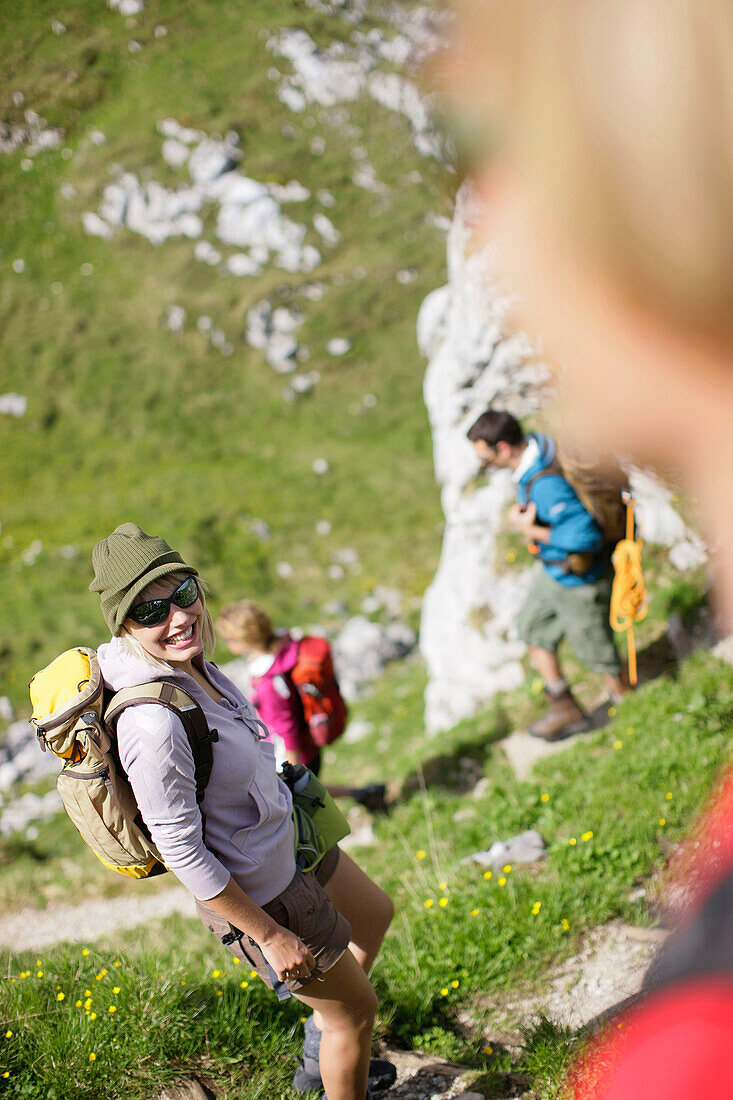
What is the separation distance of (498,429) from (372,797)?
161 inches

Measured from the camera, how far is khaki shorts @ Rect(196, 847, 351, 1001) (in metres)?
2.89

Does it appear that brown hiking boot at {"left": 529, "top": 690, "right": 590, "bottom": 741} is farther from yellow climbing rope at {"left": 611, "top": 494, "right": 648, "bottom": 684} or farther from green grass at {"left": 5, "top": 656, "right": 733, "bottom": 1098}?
yellow climbing rope at {"left": 611, "top": 494, "right": 648, "bottom": 684}

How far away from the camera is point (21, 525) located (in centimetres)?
1873

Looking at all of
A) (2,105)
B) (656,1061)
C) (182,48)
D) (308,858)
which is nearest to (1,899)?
(308,858)

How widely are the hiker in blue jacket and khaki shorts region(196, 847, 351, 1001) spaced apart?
3.76 metres

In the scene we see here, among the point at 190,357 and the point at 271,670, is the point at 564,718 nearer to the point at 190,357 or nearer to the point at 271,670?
the point at 271,670

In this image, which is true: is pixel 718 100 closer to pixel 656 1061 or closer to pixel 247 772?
pixel 656 1061

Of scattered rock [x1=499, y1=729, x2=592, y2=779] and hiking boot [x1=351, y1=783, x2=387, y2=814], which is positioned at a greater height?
scattered rock [x1=499, y1=729, x2=592, y2=779]

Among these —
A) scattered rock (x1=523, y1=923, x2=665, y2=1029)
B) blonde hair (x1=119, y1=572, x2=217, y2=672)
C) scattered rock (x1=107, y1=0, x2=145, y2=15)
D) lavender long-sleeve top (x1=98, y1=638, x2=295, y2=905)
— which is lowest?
scattered rock (x1=107, y1=0, x2=145, y2=15)

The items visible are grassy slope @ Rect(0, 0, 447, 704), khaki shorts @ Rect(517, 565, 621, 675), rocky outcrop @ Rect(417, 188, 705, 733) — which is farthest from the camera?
grassy slope @ Rect(0, 0, 447, 704)

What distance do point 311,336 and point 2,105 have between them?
14.4 metres

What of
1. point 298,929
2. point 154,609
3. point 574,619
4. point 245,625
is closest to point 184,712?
point 154,609

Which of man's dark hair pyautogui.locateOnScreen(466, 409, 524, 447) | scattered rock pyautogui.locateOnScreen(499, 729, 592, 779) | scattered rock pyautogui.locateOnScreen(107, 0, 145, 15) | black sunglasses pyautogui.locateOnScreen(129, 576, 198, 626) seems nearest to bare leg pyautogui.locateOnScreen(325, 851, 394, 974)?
black sunglasses pyautogui.locateOnScreen(129, 576, 198, 626)

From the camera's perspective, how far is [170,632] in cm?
298
